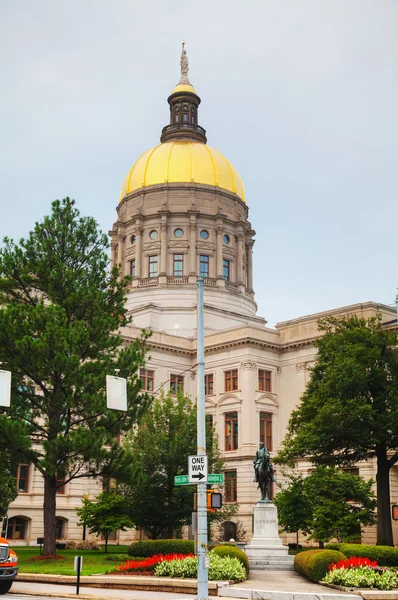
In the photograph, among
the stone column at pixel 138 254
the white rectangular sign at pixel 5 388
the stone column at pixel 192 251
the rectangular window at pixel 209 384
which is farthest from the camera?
the stone column at pixel 138 254

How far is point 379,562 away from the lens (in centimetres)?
3088

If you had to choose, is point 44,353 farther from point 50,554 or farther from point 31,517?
Result: point 31,517

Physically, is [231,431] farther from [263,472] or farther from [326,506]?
[263,472]

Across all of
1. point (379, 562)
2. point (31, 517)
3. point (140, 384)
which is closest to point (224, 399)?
point (31, 517)

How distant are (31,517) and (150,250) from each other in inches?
1410

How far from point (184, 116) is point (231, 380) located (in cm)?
4162

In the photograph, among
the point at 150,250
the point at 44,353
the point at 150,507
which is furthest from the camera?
the point at 150,250

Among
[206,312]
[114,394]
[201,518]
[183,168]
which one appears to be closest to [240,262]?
[206,312]

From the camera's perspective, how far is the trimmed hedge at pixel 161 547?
33656 mm

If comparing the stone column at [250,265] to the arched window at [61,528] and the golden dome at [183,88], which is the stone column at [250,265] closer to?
the golden dome at [183,88]

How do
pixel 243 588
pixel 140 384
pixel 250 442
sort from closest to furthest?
pixel 243 588, pixel 140 384, pixel 250 442

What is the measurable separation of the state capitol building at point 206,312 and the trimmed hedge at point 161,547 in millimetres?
22474

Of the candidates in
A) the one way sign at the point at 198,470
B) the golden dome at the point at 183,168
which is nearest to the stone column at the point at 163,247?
the golden dome at the point at 183,168

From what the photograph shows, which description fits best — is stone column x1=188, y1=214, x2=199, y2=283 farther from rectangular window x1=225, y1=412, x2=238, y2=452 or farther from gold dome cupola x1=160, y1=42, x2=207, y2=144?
rectangular window x1=225, y1=412, x2=238, y2=452
